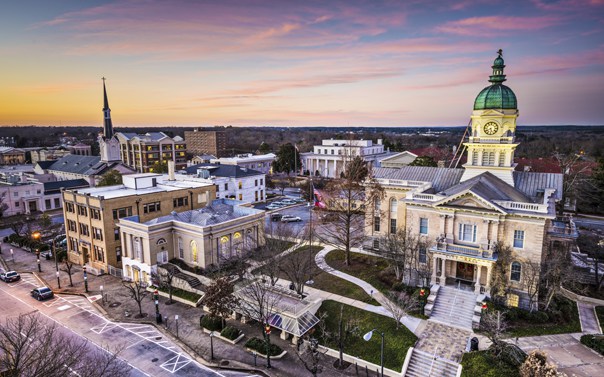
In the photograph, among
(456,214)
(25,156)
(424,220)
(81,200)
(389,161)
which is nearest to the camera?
(456,214)

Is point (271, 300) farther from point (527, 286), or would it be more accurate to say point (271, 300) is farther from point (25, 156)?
point (25, 156)

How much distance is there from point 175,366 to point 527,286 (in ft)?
106

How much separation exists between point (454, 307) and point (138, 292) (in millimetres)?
30572

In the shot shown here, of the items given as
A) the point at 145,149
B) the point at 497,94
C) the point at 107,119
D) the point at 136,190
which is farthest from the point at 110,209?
the point at 107,119

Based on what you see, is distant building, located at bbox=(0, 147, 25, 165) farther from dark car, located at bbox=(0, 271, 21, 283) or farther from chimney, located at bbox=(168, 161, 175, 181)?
dark car, located at bbox=(0, 271, 21, 283)

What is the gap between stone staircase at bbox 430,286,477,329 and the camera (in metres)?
32.3

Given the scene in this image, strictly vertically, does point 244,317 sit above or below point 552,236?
below

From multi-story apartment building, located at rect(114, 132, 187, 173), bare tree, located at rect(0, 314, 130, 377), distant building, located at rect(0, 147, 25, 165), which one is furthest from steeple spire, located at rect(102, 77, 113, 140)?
bare tree, located at rect(0, 314, 130, 377)

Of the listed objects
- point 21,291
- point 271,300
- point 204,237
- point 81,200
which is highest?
point 81,200

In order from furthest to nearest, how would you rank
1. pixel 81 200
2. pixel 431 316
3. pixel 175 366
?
pixel 81 200 < pixel 431 316 < pixel 175 366

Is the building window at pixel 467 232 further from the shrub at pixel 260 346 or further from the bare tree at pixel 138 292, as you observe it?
the bare tree at pixel 138 292

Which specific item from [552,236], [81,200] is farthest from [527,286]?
[81,200]

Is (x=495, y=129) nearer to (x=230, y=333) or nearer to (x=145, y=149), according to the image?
(x=230, y=333)

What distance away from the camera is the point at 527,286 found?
3422cm
